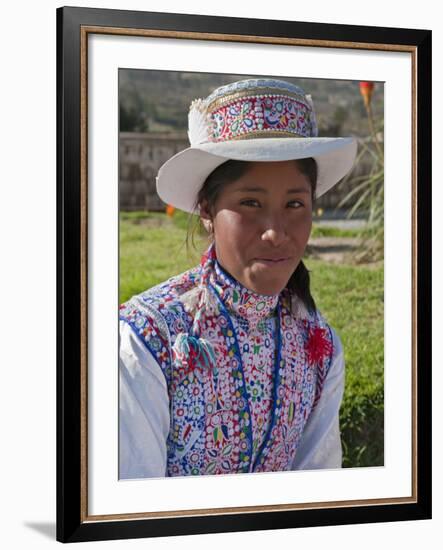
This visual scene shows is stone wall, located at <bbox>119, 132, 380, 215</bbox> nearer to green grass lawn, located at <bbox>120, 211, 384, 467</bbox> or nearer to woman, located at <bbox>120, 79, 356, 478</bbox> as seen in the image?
woman, located at <bbox>120, 79, 356, 478</bbox>

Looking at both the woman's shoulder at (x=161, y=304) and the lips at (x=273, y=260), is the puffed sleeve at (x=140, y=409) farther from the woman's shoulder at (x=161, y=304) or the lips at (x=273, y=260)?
the lips at (x=273, y=260)

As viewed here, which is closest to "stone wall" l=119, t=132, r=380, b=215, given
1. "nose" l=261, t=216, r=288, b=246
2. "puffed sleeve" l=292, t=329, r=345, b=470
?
"nose" l=261, t=216, r=288, b=246

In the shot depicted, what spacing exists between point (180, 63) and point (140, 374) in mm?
1072

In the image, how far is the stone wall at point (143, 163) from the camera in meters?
4.23

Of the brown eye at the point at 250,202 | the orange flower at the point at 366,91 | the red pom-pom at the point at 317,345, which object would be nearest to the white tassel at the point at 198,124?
the brown eye at the point at 250,202

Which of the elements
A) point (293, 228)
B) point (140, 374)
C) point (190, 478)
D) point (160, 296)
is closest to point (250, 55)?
point (293, 228)

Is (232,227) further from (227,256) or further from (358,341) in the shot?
(358,341)

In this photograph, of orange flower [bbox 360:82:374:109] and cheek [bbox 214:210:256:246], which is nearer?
cheek [bbox 214:210:256:246]

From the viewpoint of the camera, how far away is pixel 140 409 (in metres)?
4.27

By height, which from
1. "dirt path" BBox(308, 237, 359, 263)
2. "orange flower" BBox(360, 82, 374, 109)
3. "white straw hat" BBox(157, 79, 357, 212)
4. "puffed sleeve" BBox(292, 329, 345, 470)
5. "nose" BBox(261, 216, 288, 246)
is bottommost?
"puffed sleeve" BBox(292, 329, 345, 470)

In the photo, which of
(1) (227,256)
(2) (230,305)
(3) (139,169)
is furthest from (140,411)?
(3) (139,169)

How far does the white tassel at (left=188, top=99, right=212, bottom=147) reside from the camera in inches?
170

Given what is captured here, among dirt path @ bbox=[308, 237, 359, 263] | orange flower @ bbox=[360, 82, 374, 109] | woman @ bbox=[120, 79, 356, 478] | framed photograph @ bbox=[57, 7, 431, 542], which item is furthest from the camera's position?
orange flower @ bbox=[360, 82, 374, 109]

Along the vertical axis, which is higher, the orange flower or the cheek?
the orange flower
